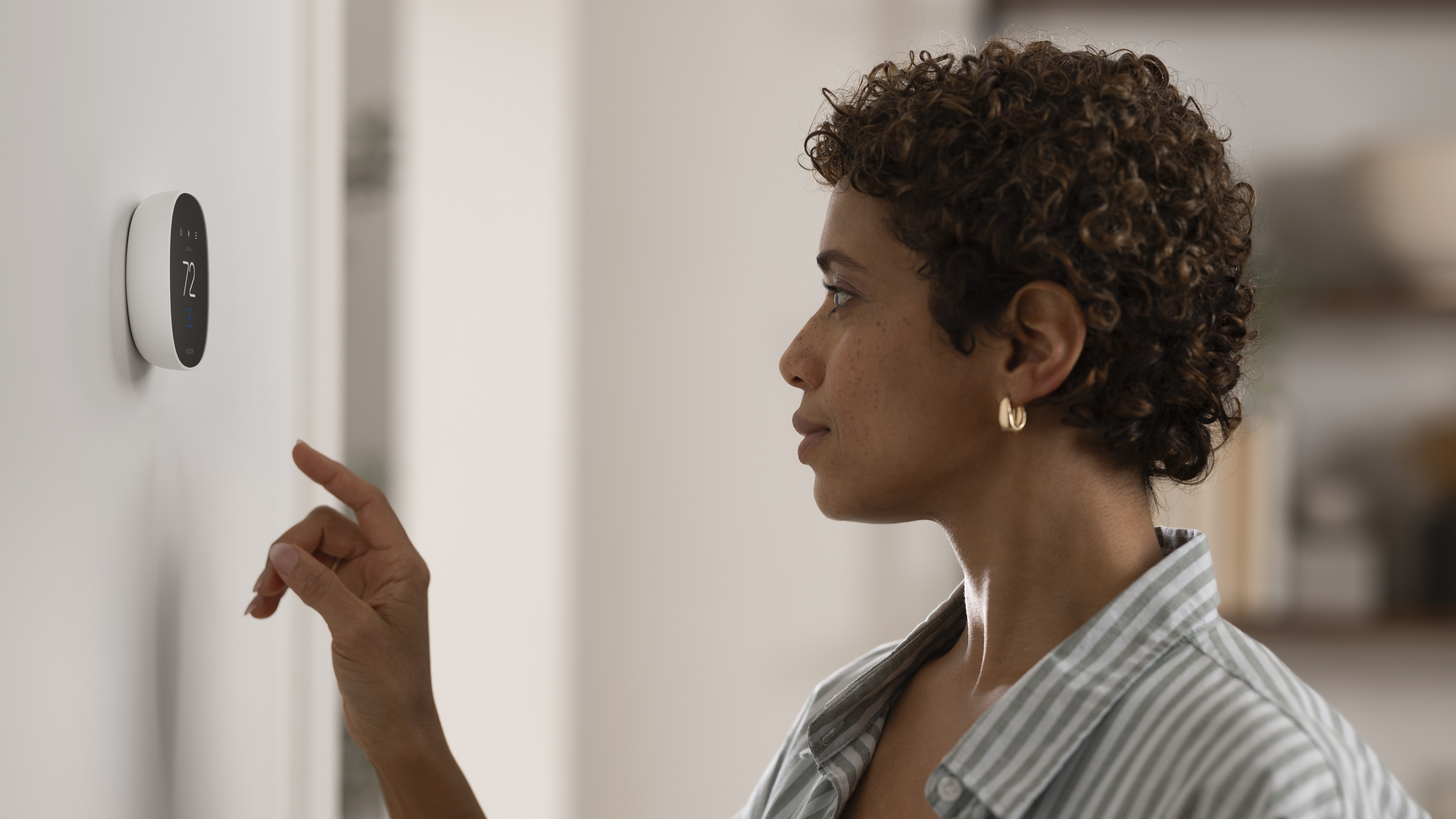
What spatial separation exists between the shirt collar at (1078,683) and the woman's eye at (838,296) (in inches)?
10.7

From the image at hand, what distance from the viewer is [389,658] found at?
0.82 meters

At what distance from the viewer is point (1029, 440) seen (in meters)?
0.75

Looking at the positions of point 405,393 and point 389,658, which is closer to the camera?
point 389,658

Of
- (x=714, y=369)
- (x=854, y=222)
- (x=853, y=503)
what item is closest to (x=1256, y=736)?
(x=853, y=503)

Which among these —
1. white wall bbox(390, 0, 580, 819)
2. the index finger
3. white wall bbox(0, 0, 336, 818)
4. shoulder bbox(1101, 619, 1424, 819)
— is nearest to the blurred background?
white wall bbox(390, 0, 580, 819)

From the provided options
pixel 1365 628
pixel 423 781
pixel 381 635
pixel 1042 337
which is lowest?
pixel 1365 628

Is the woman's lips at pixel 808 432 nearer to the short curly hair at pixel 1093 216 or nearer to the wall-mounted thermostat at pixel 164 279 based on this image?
the short curly hair at pixel 1093 216

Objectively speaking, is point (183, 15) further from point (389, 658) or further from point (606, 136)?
point (606, 136)

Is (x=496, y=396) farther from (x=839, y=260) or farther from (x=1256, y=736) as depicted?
Result: (x=1256, y=736)

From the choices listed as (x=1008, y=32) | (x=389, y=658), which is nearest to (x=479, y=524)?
(x=389, y=658)

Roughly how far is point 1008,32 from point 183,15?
156cm

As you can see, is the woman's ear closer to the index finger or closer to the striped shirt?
the striped shirt

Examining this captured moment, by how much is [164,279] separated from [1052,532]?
1.89ft

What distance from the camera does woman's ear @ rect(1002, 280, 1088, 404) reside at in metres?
0.70
